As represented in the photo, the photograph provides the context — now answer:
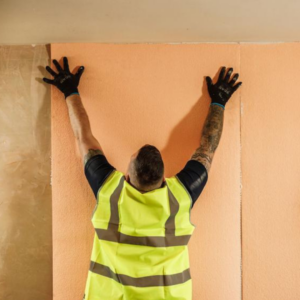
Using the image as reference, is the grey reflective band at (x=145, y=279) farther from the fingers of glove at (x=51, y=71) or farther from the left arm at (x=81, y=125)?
the fingers of glove at (x=51, y=71)

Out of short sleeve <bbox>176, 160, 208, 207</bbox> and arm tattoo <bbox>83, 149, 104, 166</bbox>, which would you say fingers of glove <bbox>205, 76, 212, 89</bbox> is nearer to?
short sleeve <bbox>176, 160, 208, 207</bbox>

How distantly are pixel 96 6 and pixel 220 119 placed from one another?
2.87 ft

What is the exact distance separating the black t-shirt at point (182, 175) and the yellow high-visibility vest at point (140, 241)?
47 millimetres

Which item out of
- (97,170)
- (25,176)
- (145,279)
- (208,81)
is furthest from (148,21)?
(145,279)

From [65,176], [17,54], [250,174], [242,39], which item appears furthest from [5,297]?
[242,39]

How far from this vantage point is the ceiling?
4.29 ft

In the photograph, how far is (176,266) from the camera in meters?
1.29

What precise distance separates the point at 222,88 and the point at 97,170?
849mm

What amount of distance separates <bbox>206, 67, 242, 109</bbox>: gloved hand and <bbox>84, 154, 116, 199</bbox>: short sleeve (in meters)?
0.73

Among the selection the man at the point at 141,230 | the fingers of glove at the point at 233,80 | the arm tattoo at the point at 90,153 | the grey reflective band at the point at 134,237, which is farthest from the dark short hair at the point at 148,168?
the fingers of glove at the point at 233,80

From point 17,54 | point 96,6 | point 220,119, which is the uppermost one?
point 96,6

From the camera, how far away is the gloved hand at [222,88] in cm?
158

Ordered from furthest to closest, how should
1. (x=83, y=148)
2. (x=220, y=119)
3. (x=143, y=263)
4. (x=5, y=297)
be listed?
(x=5, y=297) < (x=220, y=119) < (x=83, y=148) < (x=143, y=263)

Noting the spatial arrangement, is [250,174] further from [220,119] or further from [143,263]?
[143,263]
